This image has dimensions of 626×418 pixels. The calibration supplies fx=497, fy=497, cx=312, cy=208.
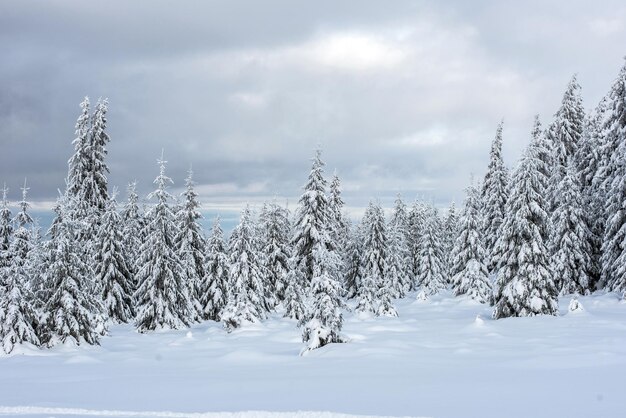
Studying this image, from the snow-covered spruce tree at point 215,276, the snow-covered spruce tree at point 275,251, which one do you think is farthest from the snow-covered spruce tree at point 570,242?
the snow-covered spruce tree at point 215,276

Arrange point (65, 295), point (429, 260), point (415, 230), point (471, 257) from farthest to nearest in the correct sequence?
point (415, 230), point (429, 260), point (471, 257), point (65, 295)

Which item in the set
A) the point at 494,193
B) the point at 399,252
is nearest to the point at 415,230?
the point at 399,252

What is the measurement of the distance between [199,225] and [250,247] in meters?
5.05

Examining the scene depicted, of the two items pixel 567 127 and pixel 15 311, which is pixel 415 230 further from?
pixel 15 311

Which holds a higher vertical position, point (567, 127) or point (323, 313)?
point (567, 127)

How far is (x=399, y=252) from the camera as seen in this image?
58.1 meters

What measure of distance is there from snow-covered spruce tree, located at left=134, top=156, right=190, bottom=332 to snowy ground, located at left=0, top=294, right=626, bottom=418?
312cm

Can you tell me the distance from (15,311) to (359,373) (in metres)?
17.2

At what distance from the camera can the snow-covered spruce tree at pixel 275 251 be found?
139 feet

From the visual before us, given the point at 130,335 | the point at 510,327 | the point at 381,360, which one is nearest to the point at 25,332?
the point at 130,335

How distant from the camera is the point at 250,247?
36000mm

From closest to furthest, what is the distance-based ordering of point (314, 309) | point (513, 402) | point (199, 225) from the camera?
point (513, 402) → point (314, 309) → point (199, 225)

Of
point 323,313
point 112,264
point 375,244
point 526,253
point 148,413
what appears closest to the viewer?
point 148,413

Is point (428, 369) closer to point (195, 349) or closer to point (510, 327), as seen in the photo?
point (510, 327)
